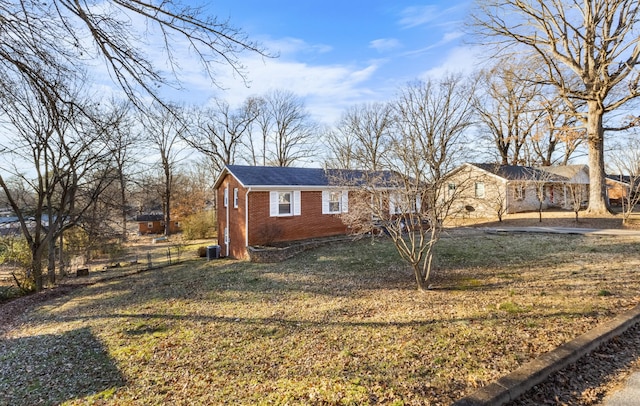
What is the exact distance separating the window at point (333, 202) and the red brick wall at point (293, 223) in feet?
0.75

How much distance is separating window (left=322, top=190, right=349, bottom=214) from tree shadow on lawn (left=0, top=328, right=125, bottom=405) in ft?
37.7

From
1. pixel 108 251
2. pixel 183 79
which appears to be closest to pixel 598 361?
Result: pixel 183 79

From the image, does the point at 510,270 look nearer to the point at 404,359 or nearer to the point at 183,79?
the point at 404,359

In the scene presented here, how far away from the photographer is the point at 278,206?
15.1 meters

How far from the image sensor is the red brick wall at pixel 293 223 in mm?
14461

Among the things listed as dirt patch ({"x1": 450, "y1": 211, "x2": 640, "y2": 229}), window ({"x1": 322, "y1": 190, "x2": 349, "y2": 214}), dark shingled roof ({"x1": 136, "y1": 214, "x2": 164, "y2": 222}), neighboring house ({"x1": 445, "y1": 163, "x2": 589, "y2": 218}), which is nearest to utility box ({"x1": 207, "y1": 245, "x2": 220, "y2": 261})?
window ({"x1": 322, "y1": 190, "x2": 349, "y2": 214})

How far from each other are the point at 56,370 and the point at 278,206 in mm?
10755

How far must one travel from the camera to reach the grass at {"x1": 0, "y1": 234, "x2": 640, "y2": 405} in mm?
3523

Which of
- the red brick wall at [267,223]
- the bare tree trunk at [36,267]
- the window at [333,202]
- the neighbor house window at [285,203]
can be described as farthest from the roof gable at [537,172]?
the bare tree trunk at [36,267]

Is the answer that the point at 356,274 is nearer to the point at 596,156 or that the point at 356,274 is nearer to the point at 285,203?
the point at 285,203

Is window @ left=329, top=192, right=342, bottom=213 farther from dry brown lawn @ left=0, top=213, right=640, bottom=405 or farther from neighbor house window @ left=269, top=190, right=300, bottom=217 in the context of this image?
dry brown lawn @ left=0, top=213, right=640, bottom=405

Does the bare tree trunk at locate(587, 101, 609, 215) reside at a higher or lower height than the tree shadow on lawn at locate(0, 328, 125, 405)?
higher

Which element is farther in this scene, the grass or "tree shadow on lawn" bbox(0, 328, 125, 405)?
"tree shadow on lawn" bbox(0, 328, 125, 405)

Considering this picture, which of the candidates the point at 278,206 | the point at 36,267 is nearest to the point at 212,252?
the point at 278,206
